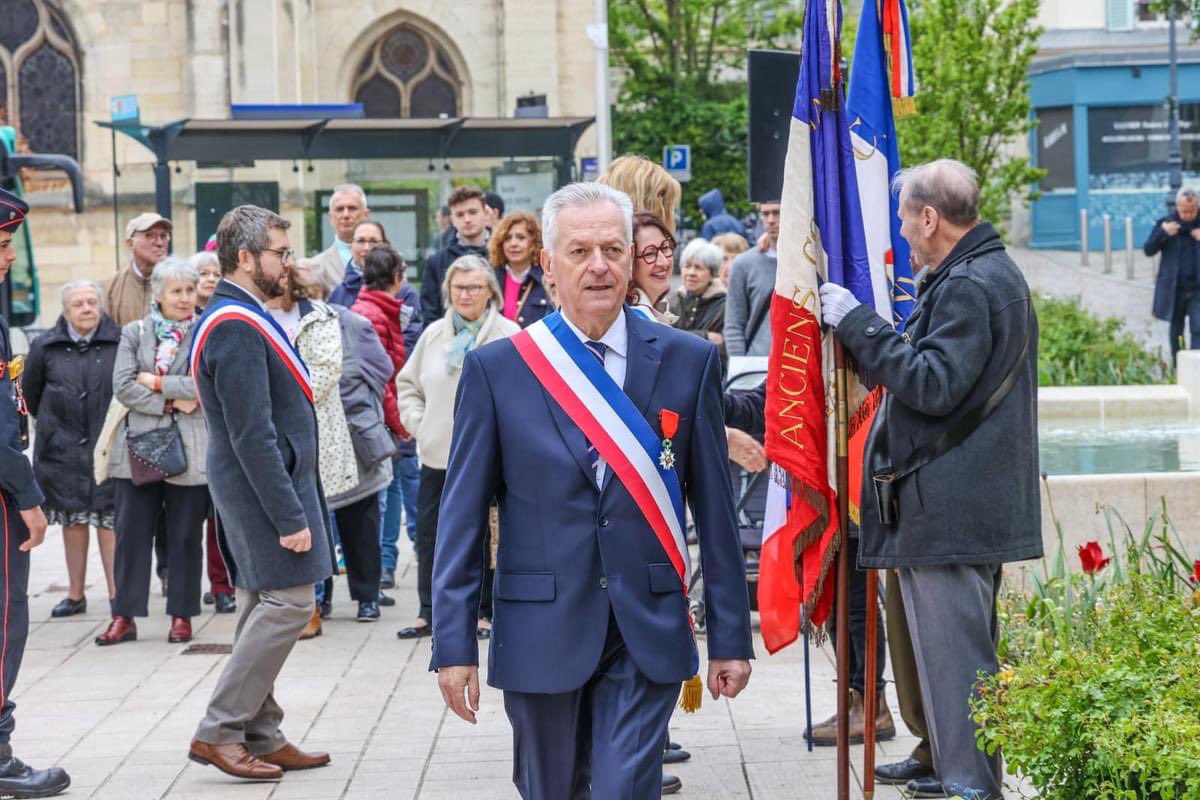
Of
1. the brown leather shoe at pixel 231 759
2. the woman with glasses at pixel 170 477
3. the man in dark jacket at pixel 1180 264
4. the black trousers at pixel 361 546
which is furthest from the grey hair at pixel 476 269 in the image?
the man in dark jacket at pixel 1180 264

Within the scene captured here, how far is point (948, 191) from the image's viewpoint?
597 centimetres

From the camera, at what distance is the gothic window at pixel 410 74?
3328 cm

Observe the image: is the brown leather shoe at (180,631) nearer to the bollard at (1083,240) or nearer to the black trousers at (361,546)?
the black trousers at (361,546)

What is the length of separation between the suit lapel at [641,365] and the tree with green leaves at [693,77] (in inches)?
1272

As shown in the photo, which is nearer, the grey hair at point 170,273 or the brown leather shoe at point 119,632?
the brown leather shoe at point 119,632

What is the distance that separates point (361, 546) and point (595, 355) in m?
6.15

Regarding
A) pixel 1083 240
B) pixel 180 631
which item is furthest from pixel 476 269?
pixel 1083 240

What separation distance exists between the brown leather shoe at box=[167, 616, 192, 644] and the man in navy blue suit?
5787 mm

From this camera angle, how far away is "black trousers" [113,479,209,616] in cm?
1026

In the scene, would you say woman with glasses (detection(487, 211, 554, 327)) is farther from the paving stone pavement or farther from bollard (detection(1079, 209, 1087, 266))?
bollard (detection(1079, 209, 1087, 266))

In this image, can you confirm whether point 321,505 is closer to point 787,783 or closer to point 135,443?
point 787,783

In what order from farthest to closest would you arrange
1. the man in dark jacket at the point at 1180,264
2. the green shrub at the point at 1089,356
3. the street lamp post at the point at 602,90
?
the street lamp post at the point at 602,90
the man in dark jacket at the point at 1180,264
the green shrub at the point at 1089,356

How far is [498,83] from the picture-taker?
3247 cm

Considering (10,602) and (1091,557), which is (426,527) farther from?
(1091,557)
